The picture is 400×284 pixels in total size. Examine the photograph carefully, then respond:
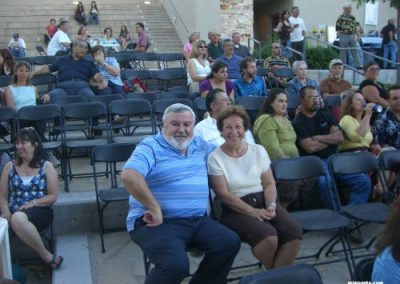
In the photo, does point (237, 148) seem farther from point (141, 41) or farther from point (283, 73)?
point (141, 41)

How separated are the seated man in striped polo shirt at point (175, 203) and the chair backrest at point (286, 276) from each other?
1.05m

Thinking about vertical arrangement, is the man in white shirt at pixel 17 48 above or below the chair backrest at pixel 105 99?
above

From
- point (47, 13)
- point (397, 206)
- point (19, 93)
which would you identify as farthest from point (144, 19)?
point (397, 206)

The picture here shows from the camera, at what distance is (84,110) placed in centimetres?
638

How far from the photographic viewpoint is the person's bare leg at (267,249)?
3.64 meters

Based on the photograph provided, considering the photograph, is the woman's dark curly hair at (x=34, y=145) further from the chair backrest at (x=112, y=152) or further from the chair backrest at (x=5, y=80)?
the chair backrest at (x=5, y=80)

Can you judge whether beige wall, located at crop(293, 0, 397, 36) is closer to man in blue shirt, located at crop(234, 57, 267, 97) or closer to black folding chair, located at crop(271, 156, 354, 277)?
man in blue shirt, located at crop(234, 57, 267, 97)

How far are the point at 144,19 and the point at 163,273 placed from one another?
14.2 m

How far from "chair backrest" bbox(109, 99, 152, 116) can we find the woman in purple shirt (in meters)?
0.77

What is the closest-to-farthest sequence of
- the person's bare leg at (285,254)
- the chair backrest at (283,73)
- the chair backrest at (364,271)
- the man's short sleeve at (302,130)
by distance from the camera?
1. the chair backrest at (364,271)
2. the person's bare leg at (285,254)
3. the man's short sleeve at (302,130)
4. the chair backrest at (283,73)

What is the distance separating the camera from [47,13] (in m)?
16.4

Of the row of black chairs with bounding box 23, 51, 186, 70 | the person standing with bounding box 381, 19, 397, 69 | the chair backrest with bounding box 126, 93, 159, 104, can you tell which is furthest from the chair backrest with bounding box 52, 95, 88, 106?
the person standing with bounding box 381, 19, 397, 69

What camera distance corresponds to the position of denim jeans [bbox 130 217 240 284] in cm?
328

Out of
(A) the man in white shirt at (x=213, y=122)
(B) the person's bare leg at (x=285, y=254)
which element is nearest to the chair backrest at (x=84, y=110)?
(A) the man in white shirt at (x=213, y=122)
